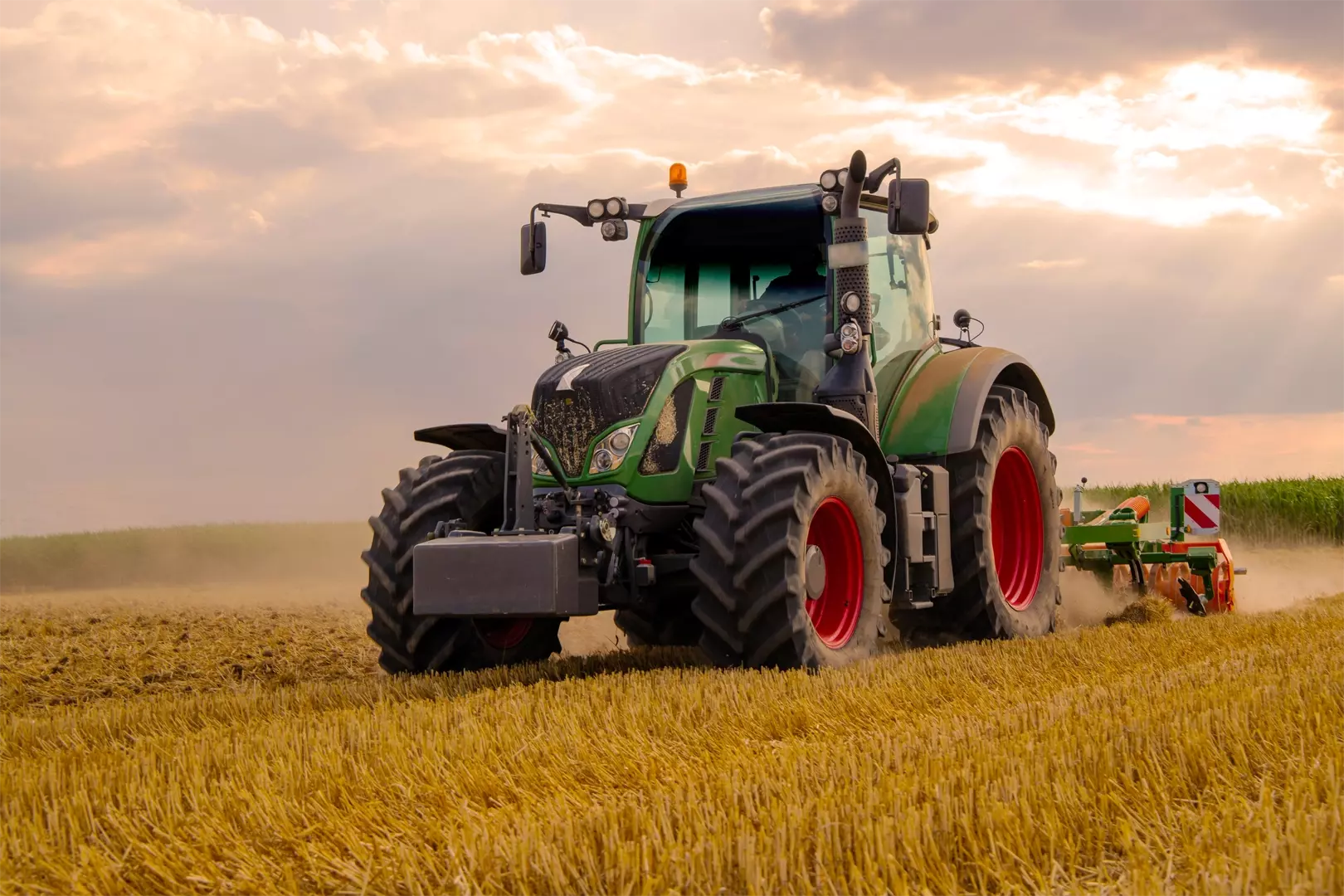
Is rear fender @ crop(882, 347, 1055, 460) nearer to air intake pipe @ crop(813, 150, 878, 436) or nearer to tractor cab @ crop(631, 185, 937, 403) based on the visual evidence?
tractor cab @ crop(631, 185, 937, 403)

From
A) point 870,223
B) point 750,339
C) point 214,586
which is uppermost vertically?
point 870,223

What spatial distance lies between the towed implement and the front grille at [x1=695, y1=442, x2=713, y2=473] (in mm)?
4127

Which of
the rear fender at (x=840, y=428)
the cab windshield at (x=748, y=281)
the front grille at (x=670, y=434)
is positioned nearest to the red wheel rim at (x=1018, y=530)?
the rear fender at (x=840, y=428)

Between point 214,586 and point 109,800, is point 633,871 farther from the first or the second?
point 214,586

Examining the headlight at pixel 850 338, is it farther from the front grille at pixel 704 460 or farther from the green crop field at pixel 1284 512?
the green crop field at pixel 1284 512

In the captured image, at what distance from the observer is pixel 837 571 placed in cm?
710

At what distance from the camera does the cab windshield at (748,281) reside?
782 centimetres

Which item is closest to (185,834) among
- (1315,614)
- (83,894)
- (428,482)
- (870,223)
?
(83,894)

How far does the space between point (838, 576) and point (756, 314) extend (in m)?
1.72

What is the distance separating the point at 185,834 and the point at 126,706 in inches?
→ 127

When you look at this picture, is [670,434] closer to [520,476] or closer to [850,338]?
[520,476]

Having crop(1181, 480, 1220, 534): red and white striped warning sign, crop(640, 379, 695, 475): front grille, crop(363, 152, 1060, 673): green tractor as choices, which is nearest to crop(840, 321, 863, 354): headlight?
crop(363, 152, 1060, 673): green tractor

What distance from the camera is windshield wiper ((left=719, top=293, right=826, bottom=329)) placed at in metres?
7.87

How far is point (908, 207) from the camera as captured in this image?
684 centimetres
